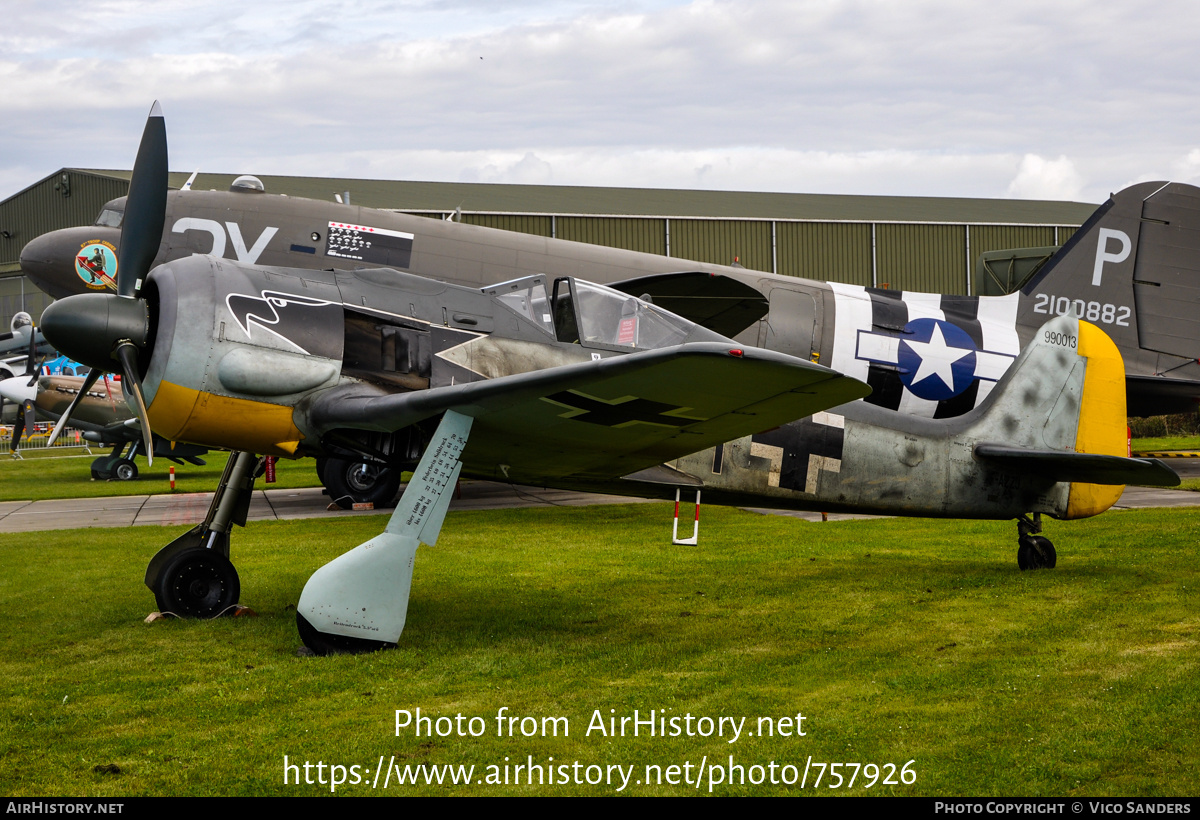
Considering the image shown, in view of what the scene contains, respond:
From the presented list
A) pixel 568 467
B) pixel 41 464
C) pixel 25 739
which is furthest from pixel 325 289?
pixel 41 464

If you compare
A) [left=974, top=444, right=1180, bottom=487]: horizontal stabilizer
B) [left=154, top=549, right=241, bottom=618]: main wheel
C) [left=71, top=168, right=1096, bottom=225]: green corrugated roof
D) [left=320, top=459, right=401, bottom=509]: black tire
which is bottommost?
[left=320, top=459, right=401, bottom=509]: black tire

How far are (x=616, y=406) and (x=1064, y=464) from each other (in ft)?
14.6

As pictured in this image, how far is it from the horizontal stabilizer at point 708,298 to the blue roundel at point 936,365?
280 centimetres

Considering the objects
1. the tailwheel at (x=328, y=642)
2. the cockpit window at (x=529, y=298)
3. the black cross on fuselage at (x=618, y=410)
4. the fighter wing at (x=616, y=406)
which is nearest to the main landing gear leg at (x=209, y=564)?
the fighter wing at (x=616, y=406)

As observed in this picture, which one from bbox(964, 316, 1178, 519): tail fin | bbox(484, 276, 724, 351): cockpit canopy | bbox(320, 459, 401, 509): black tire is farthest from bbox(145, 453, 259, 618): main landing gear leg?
bbox(320, 459, 401, 509): black tire

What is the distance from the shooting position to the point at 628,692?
5234 millimetres

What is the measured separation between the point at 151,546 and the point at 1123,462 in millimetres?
10030

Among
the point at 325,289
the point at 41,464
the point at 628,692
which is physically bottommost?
the point at 41,464

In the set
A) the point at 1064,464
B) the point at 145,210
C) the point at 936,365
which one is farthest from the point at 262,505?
the point at 1064,464

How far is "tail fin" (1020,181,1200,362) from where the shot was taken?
1373 centimetres

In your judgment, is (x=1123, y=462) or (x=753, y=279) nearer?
(x=1123, y=462)

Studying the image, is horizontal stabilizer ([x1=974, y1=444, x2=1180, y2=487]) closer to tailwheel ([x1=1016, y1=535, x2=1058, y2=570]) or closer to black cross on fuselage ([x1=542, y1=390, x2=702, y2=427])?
tailwheel ([x1=1016, y1=535, x2=1058, y2=570])

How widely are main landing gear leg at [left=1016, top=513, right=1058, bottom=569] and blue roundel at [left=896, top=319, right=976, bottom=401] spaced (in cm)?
390

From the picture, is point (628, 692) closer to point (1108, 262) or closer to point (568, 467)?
point (568, 467)
